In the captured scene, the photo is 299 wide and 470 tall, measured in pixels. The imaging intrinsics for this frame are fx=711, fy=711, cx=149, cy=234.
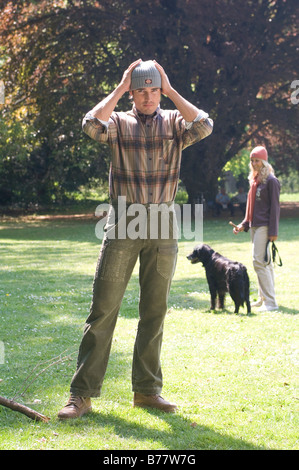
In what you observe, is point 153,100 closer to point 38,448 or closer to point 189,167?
point 38,448

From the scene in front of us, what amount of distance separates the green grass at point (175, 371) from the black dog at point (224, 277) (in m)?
0.26

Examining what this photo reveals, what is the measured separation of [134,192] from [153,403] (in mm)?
1619

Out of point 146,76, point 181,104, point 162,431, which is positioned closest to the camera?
point 162,431

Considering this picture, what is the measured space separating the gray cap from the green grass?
242 centimetres

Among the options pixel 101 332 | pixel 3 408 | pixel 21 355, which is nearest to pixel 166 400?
pixel 101 332

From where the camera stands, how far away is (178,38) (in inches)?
1087

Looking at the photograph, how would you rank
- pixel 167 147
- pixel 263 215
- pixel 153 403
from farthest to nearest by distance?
1. pixel 263 215
2. pixel 153 403
3. pixel 167 147

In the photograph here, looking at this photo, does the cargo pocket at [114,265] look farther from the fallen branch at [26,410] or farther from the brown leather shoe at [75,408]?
the fallen branch at [26,410]

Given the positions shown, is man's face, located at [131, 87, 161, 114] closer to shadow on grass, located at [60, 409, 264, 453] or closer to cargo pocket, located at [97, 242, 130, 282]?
cargo pocket, located at [97, 242, 130, 282]

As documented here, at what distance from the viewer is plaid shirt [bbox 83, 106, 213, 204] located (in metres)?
5.22

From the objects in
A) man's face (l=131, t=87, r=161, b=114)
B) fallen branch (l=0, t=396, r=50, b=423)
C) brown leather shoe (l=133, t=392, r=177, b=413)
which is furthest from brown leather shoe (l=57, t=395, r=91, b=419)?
man's face (l=131, t=87, r=161, b=114)

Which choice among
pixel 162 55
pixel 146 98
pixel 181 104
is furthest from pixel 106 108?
pixel 162 55

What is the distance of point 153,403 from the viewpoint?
5434 millimetres

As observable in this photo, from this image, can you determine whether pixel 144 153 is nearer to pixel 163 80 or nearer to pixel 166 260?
pixel 163 80
